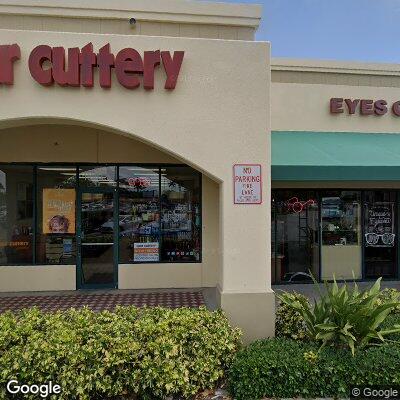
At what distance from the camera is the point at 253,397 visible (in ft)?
13.4

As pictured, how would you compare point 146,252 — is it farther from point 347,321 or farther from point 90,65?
point 347,321

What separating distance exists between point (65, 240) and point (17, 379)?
15.9 feet

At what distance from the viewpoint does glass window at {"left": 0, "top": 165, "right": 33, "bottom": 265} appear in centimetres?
835

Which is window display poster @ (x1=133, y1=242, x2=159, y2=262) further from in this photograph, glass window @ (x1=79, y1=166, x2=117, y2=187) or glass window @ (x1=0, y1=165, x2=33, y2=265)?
glass window @ (x1=0, y1=165, x2=33, y2=265)

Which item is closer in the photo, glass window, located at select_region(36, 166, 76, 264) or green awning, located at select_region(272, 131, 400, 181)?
green awning, located at select_region(272, 131, 400, 181)

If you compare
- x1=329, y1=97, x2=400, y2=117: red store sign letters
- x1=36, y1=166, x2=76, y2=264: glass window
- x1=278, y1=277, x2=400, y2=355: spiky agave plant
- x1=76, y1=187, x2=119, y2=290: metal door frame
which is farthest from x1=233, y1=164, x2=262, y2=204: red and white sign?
x1=36, y1=166, x2=76, y2=264: glass window

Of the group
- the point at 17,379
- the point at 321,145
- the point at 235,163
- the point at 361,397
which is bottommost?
the point at 361,397

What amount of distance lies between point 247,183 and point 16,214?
5.85m

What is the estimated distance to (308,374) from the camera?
418cm

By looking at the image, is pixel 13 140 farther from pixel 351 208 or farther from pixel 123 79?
pixel 351 208

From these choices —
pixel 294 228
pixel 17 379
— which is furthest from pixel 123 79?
pixel 294 228

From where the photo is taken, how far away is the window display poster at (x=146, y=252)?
8633 millimetres
